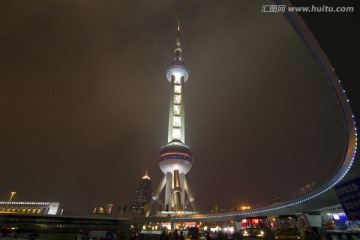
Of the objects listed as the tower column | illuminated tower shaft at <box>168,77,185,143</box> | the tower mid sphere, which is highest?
illuminated tower shaft at <box>168,77,185,143</box>

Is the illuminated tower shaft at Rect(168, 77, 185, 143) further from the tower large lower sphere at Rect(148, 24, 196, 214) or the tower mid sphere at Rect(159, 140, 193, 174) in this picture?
the tower mid sphere at Rect(159, 140, 193, 174)

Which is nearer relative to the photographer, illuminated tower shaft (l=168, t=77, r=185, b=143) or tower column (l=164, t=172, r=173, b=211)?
tower column (l=164, t=172, r=173, b=211)

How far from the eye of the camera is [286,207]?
61.2 m

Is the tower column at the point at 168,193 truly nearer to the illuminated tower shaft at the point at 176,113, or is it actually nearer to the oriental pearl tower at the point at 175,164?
the oriental pearl tower at the point at 175,164

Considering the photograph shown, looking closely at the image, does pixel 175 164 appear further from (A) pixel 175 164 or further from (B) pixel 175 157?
(B) pixel 175 157

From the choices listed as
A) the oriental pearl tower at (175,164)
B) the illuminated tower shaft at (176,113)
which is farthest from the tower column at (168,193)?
the illuminated tower shaft at (176,113)

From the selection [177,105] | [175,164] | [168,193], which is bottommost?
[168,193]

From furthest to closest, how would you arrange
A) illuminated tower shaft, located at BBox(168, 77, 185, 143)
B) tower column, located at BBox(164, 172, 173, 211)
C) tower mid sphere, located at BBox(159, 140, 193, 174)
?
illuminated tower shaft, located at BBox(168, 77, 185, 143) → tower mid sphere, located at BBox(159, 140, 193, 174) → tower column, located at BBox(164, 172, 173, 211)

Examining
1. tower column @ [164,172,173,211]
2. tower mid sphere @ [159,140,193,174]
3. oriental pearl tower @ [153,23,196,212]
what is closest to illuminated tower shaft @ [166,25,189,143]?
oriental pearl tower @ [153,23,196,212]

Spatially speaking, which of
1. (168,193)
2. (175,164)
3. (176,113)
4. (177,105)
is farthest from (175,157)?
(177,105)

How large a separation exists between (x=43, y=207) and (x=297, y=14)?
141m

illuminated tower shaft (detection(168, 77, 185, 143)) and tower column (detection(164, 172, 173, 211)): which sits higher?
illuminated tower shaft (detection(168, 77, 185, 143))

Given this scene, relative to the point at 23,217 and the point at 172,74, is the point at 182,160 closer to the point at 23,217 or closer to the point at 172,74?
the point at 172,74

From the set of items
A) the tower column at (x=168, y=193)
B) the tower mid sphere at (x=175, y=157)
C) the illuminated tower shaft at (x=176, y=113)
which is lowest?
the tower column at (x=168, y=193)
